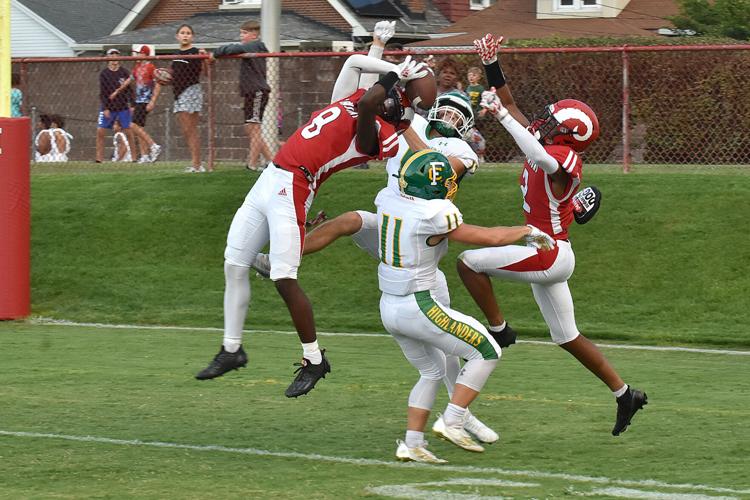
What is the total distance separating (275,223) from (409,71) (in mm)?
1199

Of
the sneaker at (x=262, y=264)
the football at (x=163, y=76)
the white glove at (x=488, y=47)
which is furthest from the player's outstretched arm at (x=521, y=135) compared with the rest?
the football at (x=163, y=76)

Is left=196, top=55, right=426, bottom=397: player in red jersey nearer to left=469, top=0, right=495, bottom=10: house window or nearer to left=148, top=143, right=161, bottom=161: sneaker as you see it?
left=148, top=143, right=161, bottom=161: sneaker

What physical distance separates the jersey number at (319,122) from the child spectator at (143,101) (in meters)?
9.54

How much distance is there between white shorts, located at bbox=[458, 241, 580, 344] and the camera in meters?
8.34

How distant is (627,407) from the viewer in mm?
8148

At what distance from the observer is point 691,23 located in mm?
31125

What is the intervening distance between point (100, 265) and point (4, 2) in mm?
3351

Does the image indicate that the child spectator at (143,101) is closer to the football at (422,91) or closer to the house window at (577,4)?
the football at (422,91)

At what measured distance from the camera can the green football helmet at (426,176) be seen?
24.4 feet

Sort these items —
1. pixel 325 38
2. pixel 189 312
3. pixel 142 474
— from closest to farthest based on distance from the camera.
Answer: pixel 142 474 → pixel 189 312 → pixel 325 38

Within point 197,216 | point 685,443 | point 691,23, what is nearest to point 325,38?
point 691,23

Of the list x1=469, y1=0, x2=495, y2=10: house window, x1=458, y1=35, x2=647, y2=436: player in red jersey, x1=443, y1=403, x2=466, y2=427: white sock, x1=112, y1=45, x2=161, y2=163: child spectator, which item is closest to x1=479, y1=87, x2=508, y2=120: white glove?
x1=458, y1=35, x2=647, y2=436: player in red jersey

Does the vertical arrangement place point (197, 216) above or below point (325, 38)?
below

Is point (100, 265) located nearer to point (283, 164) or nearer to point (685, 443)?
point (283, 164)
